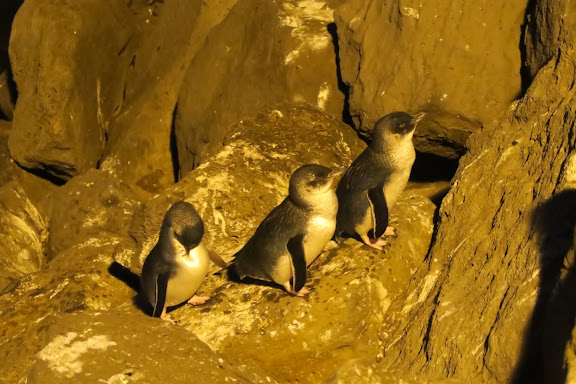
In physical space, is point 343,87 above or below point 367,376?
below

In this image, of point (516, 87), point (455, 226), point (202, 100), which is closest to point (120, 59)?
point (202, 100)

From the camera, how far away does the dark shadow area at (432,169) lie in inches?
343

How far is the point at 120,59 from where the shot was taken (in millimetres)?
12273

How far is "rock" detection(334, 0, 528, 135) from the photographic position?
8.01 metres

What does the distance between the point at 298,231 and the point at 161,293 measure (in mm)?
1135

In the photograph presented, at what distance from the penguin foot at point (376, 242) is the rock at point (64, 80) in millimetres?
5865

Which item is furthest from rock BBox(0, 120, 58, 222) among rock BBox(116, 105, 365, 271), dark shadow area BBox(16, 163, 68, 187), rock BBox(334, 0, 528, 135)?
rock BBox(334, 0, 528, 135)

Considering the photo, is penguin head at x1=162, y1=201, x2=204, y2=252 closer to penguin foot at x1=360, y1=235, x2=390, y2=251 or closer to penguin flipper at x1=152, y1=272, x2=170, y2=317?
penguin flipper at x1=152, y1=272, x2=170, y2=317

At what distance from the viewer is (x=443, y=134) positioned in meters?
8.18

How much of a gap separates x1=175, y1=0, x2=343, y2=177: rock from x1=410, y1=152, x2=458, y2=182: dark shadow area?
1.02 meters

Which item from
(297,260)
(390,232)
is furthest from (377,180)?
(297,260)

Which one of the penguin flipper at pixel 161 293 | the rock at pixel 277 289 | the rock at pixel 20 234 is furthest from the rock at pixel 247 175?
the rock at pixel 20 234

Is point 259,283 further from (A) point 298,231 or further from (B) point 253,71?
(B) point 253,71

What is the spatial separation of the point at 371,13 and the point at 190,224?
10.6 feet
